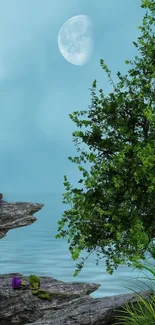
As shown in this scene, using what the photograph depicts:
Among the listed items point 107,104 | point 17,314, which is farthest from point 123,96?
point 17,314

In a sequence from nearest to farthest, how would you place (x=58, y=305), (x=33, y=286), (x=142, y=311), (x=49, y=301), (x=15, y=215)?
(x=142, y=311) → (x=58, y=305) → (x=49, y=301) → (x=33, y=286) → (x=15, y=215)

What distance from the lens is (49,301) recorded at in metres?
13.1

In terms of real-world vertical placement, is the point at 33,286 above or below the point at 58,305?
above

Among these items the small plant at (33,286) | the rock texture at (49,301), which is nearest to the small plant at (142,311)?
the rock texture at (49,301)

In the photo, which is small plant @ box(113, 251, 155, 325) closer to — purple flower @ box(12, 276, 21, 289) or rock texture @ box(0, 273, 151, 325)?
rock texture @ box(0, 273, 151, 325)

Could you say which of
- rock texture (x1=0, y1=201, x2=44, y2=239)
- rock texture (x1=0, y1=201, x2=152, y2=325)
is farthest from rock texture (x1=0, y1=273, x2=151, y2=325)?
rock texture (x1=0, y1=201, x2=44, y2=239)

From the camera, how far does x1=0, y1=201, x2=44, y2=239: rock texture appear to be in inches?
562

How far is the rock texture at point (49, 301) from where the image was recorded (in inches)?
365

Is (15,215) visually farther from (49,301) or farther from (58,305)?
(58,305)

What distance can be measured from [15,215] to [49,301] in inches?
95.7

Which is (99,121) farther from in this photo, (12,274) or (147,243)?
(12,274)

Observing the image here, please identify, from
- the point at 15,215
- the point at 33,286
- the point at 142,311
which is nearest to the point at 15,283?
the point at 33,286

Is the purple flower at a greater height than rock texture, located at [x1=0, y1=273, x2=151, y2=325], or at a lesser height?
greater

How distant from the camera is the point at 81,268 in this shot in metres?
11.8
